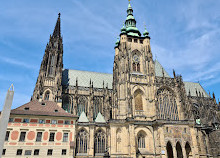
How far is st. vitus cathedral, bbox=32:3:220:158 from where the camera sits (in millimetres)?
33625

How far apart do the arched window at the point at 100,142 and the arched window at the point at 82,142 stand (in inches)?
79.7

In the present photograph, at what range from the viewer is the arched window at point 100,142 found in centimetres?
3475

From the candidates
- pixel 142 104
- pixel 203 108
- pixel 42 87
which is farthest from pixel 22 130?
pixel 203 108

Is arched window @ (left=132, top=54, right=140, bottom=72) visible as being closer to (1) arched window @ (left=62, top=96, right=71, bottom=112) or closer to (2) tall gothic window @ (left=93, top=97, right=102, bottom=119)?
(2) tall gothic window @ (left=93, top=97, right=102, bottom=119)

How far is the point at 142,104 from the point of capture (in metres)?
38.8

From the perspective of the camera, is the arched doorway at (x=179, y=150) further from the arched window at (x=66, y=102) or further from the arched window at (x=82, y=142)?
the arched window at (x=66, y=102)

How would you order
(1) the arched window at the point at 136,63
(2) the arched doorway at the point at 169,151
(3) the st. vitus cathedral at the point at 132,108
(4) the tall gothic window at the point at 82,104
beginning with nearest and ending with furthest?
(3) the st. vitus cathedral at the point at 132,108 < (2) the arched doorway at the point at 169,151 < (4) the tall gothic window at the point at 82,104 < (1) the arched window at the point at 136,63

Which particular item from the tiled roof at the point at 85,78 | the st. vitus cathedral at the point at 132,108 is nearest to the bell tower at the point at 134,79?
the st. vitus cathedral at the point at 132,108

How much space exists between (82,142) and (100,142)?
364 cm

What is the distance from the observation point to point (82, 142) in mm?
34188

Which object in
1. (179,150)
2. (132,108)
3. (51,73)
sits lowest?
(179,150)

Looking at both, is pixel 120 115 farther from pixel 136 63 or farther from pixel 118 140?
pixel 136 63

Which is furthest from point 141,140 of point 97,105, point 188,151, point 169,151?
point 97,105

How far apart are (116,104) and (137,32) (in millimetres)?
20991
